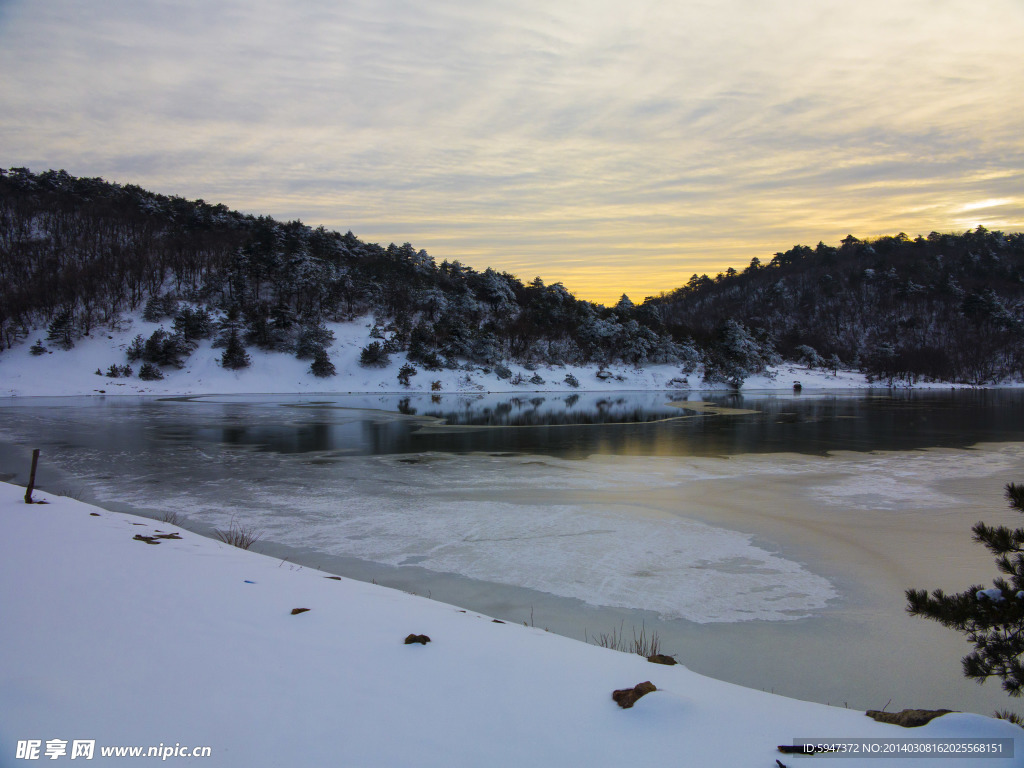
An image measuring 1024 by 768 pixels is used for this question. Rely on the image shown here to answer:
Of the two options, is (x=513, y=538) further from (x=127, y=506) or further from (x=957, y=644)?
(x=127, y=506)

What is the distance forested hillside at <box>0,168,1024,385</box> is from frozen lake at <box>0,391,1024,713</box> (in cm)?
3251

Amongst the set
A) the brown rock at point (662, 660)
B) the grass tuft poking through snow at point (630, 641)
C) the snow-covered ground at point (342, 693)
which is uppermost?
the snow-covered ground at point (342, 693)

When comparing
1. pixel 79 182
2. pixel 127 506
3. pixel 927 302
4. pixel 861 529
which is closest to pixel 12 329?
pixel 79 182

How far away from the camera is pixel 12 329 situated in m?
48.2

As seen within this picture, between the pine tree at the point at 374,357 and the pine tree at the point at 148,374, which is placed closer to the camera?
the pine tree at the point at 148,374

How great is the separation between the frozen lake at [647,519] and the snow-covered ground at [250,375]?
26101mm

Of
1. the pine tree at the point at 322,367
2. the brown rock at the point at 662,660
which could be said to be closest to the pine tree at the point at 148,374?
the pine tree at the point at 322,367

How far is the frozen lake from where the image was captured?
5352 millimetres

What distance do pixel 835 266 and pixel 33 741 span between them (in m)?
158

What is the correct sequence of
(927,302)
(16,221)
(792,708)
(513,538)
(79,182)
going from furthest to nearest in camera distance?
(927,302) → (79,182) → (16,221) → (513,538) → (792,708)

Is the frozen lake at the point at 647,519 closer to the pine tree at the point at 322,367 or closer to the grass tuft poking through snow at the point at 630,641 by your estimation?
the grass tuft poking through snow at the point at 630,641

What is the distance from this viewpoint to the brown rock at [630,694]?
10.7ft

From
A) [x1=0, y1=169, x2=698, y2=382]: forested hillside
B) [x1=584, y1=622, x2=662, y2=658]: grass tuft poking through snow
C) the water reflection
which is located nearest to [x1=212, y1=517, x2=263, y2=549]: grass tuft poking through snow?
[x1=584, y1=622, x2=662, y2=658]: grass tuft poking through snow

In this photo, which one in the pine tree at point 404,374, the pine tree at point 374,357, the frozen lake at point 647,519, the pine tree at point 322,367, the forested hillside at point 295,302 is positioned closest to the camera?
the frozen lake at point 647,519
